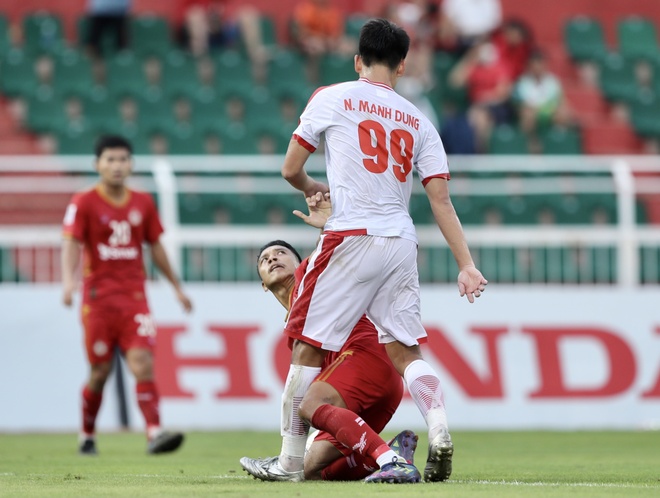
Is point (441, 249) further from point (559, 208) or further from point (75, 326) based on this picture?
point (75, 326)

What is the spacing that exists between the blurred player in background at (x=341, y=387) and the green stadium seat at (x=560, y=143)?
1038cm

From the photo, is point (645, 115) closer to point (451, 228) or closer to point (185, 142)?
point (185, 142)

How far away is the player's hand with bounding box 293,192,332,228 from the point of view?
7031 mm

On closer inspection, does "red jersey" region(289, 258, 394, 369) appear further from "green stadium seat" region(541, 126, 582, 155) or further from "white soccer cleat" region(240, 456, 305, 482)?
"green stadium seat" region(541, 126, 582, 155)

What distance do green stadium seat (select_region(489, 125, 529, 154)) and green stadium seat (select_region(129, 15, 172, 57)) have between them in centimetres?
444

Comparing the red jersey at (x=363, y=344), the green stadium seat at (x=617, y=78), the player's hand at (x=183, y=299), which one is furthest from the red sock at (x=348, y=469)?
the green stadium seat at (x=617, y=78)

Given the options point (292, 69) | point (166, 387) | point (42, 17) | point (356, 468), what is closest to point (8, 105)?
point (42, 17)

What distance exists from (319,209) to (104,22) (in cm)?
1169

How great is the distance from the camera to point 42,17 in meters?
18.3

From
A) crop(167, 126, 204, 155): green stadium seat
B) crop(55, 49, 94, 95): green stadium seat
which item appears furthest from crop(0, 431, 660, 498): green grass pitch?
crop(55, 49, 94, 95): green stadium seat

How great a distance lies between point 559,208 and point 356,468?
26.1 ft

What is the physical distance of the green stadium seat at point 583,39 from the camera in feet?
67.3

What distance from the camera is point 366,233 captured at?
682 cm

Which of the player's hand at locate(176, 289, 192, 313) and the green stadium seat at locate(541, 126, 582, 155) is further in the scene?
the green stadium seat at locate(541, 126, 582, 155)
